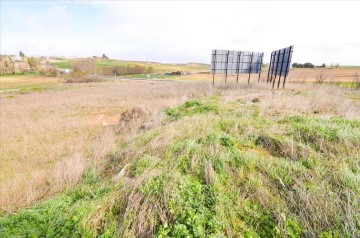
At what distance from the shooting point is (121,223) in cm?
271

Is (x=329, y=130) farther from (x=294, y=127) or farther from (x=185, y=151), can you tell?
(x=185, y=151)

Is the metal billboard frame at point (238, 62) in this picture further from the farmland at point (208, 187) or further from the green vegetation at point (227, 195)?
the green vegetation at point (227, 195)

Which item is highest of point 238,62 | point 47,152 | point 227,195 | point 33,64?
point 238,62

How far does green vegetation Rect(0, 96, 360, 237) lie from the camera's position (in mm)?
2426

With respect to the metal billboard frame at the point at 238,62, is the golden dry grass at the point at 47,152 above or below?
below

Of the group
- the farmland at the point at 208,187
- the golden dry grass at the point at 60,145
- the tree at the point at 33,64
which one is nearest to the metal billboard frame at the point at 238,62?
the golden dry grass at the point at 60,145

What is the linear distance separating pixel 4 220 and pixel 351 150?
20.0ft

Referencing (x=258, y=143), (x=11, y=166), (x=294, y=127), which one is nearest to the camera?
(x=258, y=143)

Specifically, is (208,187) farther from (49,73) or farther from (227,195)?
(49,73)

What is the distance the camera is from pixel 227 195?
2.95 meters

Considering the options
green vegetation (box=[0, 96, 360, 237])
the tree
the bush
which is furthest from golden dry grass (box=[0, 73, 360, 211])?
the tree

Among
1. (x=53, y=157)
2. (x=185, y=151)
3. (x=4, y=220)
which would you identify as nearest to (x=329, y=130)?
(x=185, y=151)

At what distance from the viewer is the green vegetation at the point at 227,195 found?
2426 mm

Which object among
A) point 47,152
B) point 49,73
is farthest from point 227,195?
point 49,73
